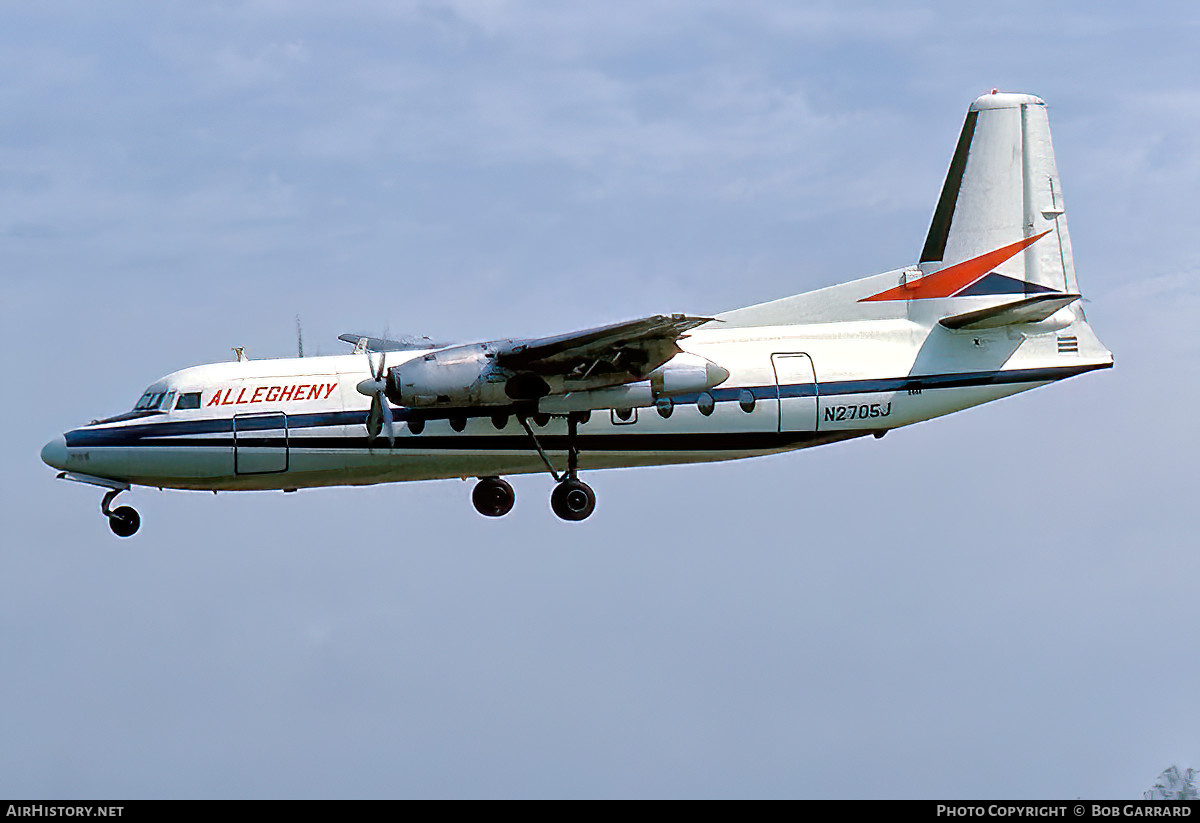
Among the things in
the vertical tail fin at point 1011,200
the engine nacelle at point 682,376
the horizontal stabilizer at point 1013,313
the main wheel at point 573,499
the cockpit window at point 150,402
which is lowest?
the main wheel at point 573,499

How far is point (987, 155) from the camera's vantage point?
2767 centimetres

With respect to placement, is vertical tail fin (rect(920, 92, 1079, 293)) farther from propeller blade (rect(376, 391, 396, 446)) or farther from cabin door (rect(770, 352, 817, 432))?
propeller blade (rect(376, 391, 396, 446))

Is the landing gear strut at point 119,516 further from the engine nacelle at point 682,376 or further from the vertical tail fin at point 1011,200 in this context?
the vertical tail fin at point 1011,200

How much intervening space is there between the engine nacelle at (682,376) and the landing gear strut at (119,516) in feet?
26.6

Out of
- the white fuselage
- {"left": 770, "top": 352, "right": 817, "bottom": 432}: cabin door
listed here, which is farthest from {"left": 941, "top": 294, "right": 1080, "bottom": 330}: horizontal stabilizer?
{"left": 770, "top": 352, "right": 817, "bottom": 432}: cabin door

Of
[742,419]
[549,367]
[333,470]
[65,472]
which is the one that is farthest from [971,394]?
[65,472]

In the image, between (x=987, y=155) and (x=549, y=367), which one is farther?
(x=987, y=155)

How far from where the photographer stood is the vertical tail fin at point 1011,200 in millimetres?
27578

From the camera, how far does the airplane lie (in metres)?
24.2

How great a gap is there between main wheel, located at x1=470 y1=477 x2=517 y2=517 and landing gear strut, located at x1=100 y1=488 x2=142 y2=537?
5480mm

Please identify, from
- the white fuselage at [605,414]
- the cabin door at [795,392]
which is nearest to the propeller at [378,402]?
the white fuselage at [605,414]

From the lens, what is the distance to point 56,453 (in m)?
24.7
